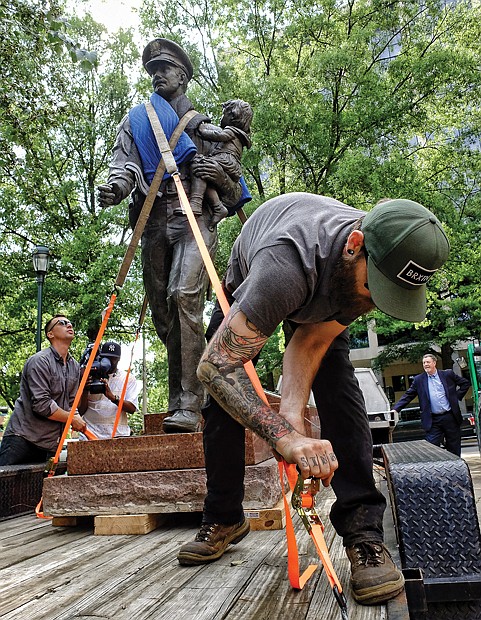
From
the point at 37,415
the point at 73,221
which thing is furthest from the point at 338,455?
the point at 73,221

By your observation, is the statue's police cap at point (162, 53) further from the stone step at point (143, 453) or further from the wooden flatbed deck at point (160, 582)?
the wooden flatbed deck at point (160, 582)

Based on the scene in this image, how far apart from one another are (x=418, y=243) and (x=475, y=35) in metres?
19.9

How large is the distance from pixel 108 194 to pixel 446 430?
23.9 feet

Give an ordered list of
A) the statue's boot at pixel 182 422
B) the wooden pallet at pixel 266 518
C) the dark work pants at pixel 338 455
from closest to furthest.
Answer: the dark work pants at pixel 338 455 → the wooden pallet at pixel 266 518 → the statue's boot at pixel 182 422

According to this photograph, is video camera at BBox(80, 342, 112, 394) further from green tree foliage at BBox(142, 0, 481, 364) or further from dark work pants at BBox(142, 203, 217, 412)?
green tree foliage at BBox(142, 0, 481, 364)

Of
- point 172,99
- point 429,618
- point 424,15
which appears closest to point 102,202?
point 172,99

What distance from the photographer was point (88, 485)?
11.1 ft

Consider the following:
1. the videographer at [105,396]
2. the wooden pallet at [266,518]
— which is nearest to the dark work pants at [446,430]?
the videographer at [105,396]

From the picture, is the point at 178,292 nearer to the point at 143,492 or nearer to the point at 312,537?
the point at 143,492

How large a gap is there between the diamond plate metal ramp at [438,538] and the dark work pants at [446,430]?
7562mm

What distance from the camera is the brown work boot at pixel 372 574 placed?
188 centimetres

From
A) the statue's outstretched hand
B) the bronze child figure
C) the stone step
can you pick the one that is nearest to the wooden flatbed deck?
the stone step

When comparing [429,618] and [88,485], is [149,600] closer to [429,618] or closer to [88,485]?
[429,618]

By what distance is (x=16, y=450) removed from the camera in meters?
5.21
